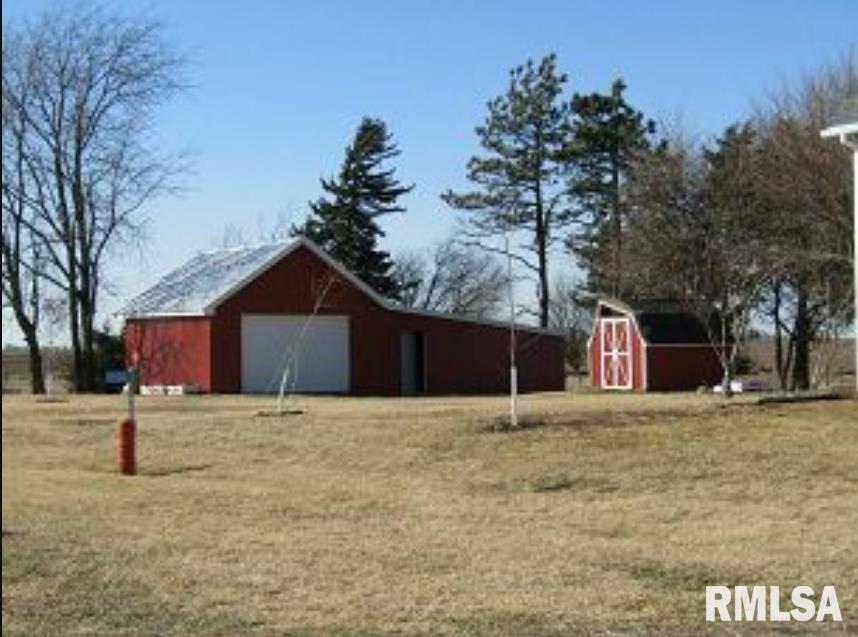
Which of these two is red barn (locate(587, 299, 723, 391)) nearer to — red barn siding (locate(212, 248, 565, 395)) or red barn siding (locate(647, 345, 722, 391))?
red barn siding (locate(647, 345, 722, 391))

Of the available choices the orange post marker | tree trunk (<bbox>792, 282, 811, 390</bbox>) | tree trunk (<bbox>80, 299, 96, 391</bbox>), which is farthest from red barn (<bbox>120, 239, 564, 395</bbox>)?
the orange post marker

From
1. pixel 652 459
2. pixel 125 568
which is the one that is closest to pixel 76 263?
pixel 652 459

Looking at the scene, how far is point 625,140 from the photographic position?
55.7m

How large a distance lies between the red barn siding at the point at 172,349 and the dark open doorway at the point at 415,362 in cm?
650

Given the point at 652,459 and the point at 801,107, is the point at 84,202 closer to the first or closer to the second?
the point at 801,107

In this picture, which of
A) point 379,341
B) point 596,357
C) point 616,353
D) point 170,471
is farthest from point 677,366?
point 170,471

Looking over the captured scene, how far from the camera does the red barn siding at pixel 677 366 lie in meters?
46.1

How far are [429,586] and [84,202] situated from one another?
111 ft

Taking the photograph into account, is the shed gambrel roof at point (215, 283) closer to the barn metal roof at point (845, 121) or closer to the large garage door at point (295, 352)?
the large garage door at point (295, 352)

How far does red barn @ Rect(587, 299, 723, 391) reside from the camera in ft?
152

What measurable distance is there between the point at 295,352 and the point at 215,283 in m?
2.93

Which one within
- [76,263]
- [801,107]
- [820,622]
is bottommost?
[820,622]

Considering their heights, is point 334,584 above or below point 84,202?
below

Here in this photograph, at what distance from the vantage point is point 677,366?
46375 millimetres
